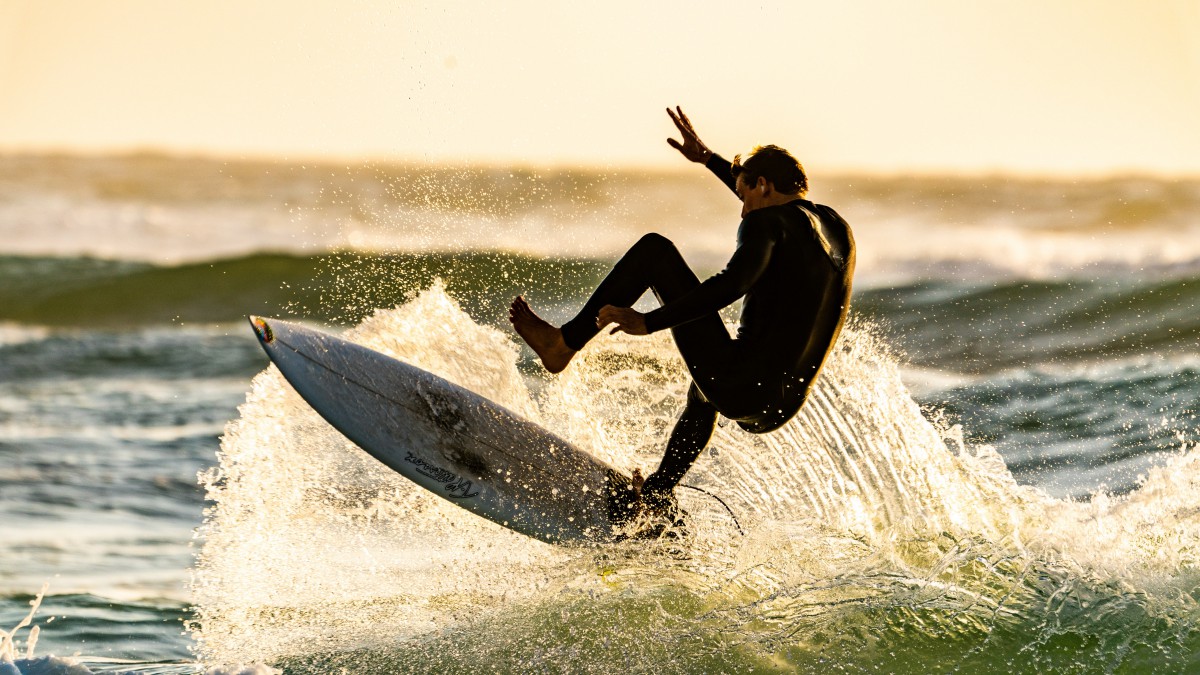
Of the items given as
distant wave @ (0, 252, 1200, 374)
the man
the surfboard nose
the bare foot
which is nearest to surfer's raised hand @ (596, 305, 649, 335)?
the man

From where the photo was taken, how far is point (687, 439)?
5227 mm

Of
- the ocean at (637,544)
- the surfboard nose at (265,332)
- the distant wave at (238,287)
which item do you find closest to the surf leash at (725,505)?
the ocean at (637,544)

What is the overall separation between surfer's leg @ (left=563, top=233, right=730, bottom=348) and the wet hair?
17.4 inches

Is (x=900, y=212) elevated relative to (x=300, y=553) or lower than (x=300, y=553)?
elevated

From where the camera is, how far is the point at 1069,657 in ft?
16.5

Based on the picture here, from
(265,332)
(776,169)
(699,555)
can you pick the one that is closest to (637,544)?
(699,555)

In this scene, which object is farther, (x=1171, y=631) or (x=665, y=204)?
(x=665, y=204)

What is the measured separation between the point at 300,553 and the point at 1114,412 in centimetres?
714

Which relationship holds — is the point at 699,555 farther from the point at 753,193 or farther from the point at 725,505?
the point at 753,193

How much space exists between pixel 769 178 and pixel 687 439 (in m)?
1.17

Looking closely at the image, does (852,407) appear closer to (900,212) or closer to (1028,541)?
(1028,541)

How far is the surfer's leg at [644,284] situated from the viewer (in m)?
4.93

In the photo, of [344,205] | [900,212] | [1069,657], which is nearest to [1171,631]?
[1069,657]

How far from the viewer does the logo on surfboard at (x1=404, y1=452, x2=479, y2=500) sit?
5375mm
